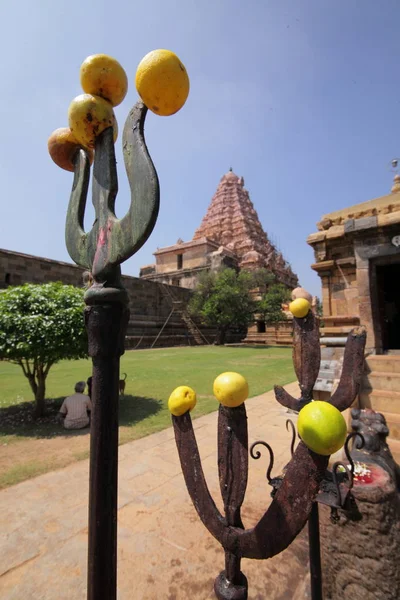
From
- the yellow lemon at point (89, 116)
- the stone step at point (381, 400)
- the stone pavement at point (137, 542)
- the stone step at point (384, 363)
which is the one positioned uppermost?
the yellow lemon at point (89, 116)

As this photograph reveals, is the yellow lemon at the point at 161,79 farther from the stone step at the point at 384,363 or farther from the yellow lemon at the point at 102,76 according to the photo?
the stone step at the point at 384,363

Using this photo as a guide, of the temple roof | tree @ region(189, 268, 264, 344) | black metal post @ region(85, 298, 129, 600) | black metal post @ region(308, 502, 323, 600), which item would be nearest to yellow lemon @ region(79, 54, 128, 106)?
black metal post @ region(85, 298, 129, 600)

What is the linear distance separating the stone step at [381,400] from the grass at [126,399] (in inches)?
105

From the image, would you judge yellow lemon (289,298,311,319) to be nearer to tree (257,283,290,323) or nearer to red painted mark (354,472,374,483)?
red painted mark (354,472,374,483)

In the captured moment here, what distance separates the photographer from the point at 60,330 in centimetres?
473

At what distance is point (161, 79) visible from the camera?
0.92 meters

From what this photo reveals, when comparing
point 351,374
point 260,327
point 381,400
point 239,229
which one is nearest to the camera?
point 351,374

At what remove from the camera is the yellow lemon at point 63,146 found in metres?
1.20

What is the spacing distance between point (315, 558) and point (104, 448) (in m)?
1.18

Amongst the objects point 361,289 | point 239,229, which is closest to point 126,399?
point 361,289

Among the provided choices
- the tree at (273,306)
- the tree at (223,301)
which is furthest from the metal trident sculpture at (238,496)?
the tree at (273,306)

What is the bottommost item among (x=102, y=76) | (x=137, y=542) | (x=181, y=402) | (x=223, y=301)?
(x=137, y=542)

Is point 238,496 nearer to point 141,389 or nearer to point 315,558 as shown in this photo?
point 315,558

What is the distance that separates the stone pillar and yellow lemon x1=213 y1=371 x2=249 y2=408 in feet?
4.37
